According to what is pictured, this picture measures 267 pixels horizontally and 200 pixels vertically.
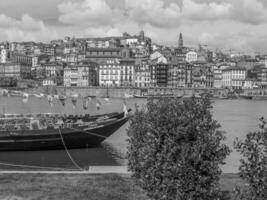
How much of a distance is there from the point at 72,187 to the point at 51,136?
15808 millimetres

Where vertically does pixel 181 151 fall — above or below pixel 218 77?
below

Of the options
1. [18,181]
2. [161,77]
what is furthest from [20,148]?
[161,77]

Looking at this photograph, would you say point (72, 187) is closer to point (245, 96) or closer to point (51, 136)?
point (51, 136)

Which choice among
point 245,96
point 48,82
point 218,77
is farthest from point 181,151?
point 218,77

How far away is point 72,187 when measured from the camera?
41.7 ft

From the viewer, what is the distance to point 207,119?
29.3 feet

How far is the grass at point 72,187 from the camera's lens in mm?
11852

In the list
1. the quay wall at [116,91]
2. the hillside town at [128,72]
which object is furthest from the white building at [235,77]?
the quay wall at [116,91]

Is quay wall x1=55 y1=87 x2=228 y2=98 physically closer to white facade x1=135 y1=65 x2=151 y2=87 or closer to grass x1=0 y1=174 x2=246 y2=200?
white facade x1=135 y1=65 x2=151 y2=87

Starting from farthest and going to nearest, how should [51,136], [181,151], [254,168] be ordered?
[51,136]
[181,151]
[254,168]

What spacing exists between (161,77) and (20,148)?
138 meters

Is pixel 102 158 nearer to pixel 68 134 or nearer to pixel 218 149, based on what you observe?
pixel 68 134

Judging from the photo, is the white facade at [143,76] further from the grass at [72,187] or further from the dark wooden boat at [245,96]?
the grass at [72,187]

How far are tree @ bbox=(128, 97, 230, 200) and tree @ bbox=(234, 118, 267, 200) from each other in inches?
52.5
